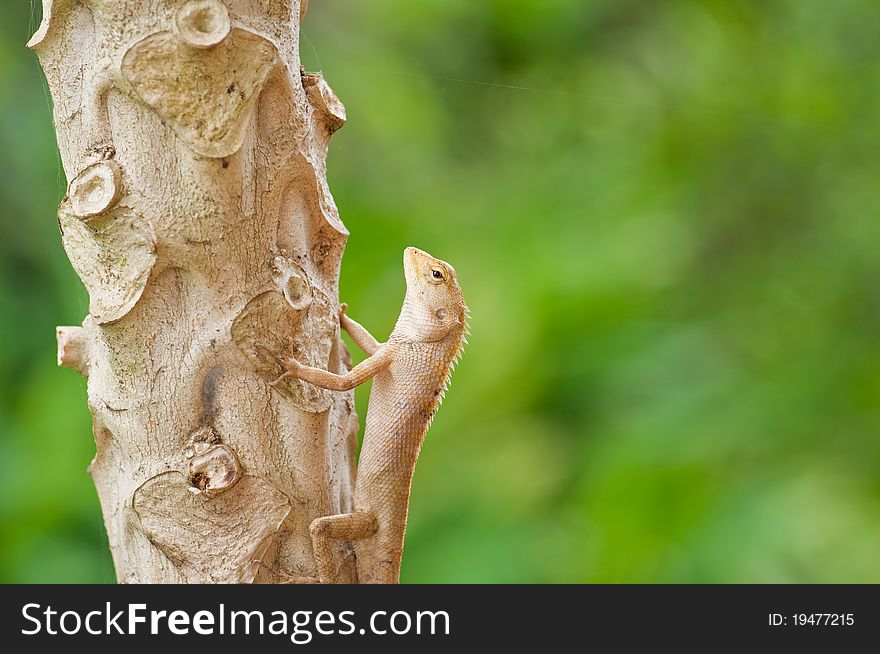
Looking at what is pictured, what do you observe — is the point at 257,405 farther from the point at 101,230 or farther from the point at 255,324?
the point at 101,230

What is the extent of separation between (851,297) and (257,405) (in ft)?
10.7

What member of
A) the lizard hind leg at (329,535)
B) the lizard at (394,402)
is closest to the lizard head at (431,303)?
the lizard at (394,402)

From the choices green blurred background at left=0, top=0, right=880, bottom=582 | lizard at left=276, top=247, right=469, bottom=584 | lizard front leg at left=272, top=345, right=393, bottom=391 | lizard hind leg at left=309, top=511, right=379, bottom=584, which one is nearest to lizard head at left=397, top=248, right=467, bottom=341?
lizard at left=276, top=247, right=469, bottom=584

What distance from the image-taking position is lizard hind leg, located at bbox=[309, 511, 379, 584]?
1199mm

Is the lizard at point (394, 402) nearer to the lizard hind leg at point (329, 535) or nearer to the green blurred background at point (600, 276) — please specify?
the lizard hind leg at point (329, 535)

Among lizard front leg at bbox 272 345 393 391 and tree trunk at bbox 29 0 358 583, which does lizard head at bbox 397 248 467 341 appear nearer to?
lizard front leg at bbox 272 345 393 391

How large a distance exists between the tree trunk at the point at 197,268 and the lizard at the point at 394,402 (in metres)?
0.06

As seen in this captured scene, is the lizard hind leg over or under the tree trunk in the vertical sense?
under

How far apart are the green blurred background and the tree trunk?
1.63 m

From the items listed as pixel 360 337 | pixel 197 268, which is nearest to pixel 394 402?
pixel 360 337

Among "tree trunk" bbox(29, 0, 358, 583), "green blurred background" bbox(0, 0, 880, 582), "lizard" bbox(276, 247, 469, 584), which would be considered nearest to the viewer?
"tree trunk" bbox(29, 0, 358, 583)

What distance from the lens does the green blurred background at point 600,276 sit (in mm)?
2836

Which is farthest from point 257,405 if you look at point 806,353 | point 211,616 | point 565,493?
point 806,353

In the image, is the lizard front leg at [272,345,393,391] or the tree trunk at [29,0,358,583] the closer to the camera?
the tree trunk at [29,0,358,583]
